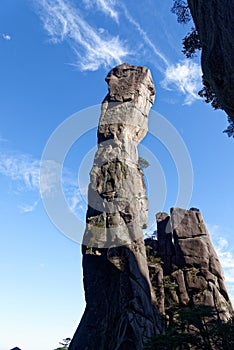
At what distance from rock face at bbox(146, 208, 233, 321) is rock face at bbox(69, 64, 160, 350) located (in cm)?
416

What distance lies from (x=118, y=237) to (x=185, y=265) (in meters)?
8.99

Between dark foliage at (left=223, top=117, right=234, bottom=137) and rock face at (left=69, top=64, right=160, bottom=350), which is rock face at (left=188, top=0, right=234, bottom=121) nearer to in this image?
dark foliage at (left=223, top=117, right=234, bottom=137)

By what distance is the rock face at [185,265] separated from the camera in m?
26.6

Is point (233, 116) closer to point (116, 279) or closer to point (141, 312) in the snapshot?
point (141, 312)

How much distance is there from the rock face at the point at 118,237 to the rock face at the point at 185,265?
4157 mm

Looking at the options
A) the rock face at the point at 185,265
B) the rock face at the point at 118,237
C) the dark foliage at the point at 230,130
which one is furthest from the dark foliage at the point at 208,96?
the rock face at the point at 185,265

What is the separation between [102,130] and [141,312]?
626 inches

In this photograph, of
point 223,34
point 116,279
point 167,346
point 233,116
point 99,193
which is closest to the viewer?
point 223,34

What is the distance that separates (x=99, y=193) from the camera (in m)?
26.5

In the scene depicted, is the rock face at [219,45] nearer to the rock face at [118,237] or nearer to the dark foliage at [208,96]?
the dark foliage at [208,96]

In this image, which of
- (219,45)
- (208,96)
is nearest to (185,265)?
(208,96)

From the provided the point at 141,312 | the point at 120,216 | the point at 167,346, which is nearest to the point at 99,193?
the point at 120,216

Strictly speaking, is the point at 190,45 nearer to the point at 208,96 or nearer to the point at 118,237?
the point at 208,96

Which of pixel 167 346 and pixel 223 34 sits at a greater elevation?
pixel 223 34
